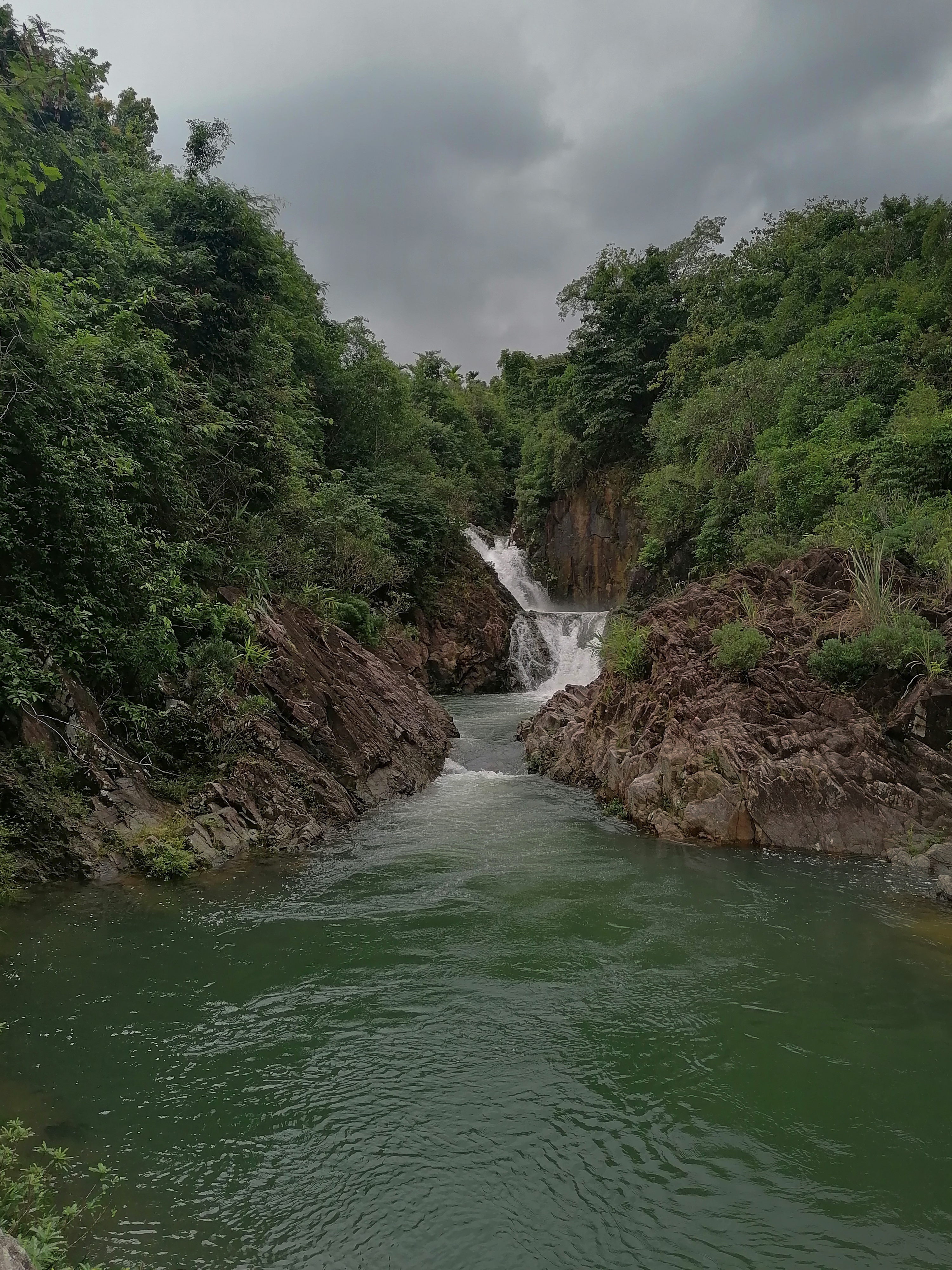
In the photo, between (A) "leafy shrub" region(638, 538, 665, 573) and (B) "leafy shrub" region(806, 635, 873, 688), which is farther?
(A) "leafy shrub" region(638, 538, 665, 573)

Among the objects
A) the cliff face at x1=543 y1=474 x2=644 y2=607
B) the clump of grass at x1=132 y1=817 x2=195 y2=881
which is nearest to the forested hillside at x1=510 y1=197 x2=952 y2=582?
the cliff face at x1=543 y1=474 x2=644 y2=607

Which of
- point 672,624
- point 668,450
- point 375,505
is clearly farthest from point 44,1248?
point 668,450

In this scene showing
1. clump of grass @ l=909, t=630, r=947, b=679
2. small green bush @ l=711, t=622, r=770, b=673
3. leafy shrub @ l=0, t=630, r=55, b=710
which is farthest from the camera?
small green bush @ l=711, t=622, r=770, b=673

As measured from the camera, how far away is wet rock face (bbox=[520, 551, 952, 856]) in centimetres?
971

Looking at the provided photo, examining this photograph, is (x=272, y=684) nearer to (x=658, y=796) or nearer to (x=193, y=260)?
(x=658, y=796)

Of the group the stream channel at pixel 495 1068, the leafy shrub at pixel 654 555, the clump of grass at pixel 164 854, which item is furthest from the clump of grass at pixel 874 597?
the leafy shrub at pixel 654 555

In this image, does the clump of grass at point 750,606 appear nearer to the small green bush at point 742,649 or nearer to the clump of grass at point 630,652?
the small green bush at point 742,649

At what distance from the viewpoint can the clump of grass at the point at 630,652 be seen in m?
13.8

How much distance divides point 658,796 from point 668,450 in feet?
55.4

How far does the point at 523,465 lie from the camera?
40156 mm

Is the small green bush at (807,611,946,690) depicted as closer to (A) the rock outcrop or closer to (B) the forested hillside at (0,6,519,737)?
(B) the forested hillside at (0,6,519,737)

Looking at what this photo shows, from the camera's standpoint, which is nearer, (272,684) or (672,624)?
(272,684)

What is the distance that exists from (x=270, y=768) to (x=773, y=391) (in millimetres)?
17452

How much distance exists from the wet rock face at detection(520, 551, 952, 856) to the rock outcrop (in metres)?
12.3
